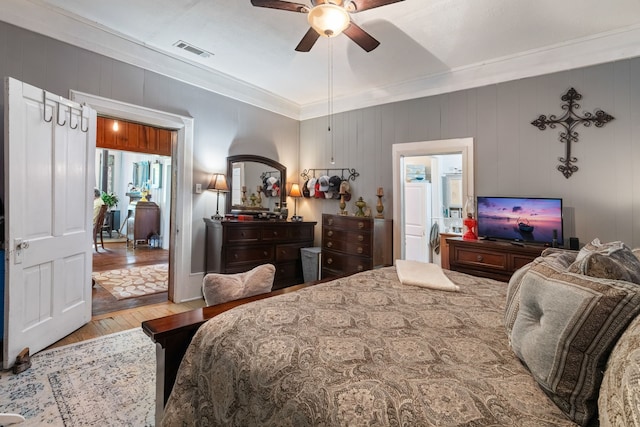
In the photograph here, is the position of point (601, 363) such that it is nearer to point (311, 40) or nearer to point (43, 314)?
point (311, 40)

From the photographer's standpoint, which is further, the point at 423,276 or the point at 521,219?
the point at 521,219

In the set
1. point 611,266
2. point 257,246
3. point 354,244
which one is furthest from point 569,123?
point 257,246

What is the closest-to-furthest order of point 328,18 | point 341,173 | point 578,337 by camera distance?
point 578,337 < point 328,18 < point 341,173

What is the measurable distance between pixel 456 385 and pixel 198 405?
0.98 m

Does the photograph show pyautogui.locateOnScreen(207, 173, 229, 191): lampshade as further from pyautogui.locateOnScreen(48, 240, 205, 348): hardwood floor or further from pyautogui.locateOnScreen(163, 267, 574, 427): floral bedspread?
pyautogui.locateOnScreen(163, 267, 574, 427): floral bedspread

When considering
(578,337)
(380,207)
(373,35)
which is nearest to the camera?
(578,337)

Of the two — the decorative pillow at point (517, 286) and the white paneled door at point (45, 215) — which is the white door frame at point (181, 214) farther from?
the decorative pillow at point (517, 286)

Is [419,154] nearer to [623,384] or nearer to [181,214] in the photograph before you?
[181,214]

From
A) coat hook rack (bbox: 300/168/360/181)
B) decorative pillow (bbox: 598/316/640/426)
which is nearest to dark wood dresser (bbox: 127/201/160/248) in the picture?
coat hook rack (bbox: 300/168/360/181)

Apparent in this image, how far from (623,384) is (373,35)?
314cm

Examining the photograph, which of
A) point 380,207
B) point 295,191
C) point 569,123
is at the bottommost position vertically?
point 380,207

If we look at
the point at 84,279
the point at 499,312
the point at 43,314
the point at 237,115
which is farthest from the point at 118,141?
the point at 499,312

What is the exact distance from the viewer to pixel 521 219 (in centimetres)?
318

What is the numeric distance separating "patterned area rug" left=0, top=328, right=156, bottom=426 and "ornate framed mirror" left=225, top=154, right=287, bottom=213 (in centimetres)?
224
